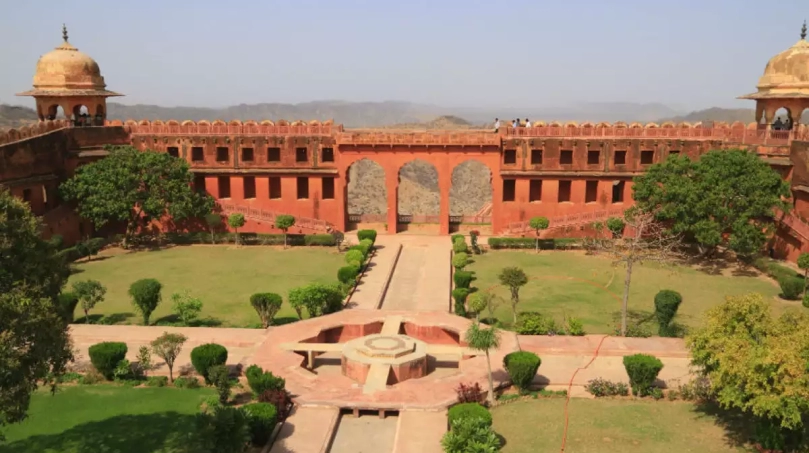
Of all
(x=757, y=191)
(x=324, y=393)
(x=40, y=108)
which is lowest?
(x=324, y=393)

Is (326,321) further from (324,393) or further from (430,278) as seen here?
(430,278)

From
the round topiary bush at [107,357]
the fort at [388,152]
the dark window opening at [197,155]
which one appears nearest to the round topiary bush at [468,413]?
the round topiary bush at [107,357]

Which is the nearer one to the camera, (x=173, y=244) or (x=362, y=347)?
(x=362, y=347)

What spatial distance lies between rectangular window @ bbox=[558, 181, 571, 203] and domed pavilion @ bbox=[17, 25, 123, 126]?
84.0 feet

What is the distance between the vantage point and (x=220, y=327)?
23.1 m

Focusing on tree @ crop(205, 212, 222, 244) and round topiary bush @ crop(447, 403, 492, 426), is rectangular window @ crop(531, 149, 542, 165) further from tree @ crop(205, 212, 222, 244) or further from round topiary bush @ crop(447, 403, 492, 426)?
round topiary bush @ crop(447, 403, 492, 426)

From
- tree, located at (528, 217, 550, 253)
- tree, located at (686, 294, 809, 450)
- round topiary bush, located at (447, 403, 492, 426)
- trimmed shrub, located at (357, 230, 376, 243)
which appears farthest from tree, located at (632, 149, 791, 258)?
Answer: round topiary bush, located at (447, 403, 492, 426)

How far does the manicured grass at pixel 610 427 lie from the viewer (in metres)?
15.1

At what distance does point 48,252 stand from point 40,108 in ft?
102

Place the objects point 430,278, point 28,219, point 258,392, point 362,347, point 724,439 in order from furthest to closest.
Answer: point 430,278
point 362,347
point 258,392
point 724,439
point 28,219

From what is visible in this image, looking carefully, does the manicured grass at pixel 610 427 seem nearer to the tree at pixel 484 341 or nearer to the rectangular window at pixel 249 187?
the tree at pixel 484 341

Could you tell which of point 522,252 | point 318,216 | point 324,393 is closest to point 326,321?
point 324,393

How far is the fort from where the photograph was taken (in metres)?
36.5

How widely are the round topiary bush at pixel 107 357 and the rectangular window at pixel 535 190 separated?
24.7 m
